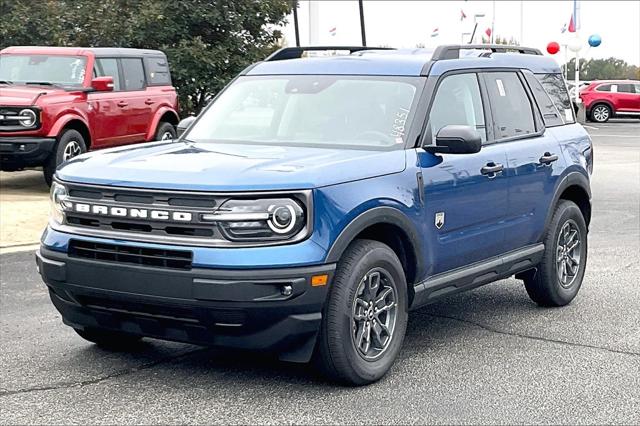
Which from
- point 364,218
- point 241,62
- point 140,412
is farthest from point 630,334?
point 241,62

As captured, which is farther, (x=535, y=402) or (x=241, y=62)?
(x=241, y=62)

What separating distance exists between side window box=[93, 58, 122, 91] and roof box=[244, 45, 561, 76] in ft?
30.2

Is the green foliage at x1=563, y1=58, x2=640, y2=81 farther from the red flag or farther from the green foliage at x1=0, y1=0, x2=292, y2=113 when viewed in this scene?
the green foliage at x1=0, y1=0, x2=292, y2=113

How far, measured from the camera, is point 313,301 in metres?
5.23

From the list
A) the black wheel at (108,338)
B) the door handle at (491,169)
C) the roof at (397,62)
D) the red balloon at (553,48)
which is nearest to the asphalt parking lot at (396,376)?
the black wheel at (108,338)

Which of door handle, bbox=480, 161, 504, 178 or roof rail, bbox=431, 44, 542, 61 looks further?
roof rail, bbox=431, 44, 542, 61

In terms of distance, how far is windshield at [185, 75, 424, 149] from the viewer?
6.30 meters

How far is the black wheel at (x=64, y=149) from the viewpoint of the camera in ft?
47.9

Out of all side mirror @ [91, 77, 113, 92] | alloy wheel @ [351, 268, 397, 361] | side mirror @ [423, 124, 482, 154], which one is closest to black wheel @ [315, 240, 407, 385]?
alloy wheel @ [351, 268, 397, 361]

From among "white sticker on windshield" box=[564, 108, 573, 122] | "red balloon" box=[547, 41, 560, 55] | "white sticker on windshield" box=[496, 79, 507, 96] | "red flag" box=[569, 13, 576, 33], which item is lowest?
"red balloon" box=[547, 41, 560, 55]

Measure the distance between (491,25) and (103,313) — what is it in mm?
62787

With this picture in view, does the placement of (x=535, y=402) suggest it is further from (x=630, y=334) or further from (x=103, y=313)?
(x=103, y=313)

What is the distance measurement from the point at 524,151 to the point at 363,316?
2144 mm

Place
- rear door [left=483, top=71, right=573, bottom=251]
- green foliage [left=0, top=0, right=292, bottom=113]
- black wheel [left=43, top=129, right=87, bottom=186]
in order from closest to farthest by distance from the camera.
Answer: rear door [left=483, top=71, right=573, bottom=251]
black wheel [left=43, top=129, right=87, bottom=186]
green foliage [left=0, top=0, right=292, bottom=113]
